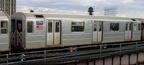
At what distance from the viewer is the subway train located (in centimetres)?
1560

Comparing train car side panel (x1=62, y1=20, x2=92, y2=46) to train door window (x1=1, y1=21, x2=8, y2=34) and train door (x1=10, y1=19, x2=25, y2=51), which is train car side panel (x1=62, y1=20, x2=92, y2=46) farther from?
train door window (x1=1, y1=21, x2=8, y2=34)

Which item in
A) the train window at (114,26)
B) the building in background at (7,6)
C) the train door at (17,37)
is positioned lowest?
the train door at (17,37)

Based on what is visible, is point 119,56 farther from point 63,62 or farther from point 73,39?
point 63,62

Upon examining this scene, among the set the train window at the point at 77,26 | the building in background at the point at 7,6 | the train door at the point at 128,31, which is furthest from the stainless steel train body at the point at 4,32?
the building in background at the point at 7,6

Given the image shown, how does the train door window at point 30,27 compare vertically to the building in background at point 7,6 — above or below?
below

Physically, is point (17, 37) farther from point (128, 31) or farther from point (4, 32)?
point (128, 31)

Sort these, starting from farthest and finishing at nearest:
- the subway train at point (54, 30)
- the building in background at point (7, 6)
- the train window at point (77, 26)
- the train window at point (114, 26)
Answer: the building in background at point (7, 6) < the train window at point (114, 26) < the train window at point (77, 26) < the subway train at point (54, 30)

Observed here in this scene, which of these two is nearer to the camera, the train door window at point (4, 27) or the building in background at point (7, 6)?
the train door window at point (4, 27)

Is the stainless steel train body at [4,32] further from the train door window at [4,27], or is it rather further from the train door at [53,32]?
the train door at [53,32]

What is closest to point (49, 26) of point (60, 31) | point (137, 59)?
point (60, 31)

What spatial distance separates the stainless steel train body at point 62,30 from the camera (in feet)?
52.0

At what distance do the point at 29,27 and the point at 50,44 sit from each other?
2.36 m

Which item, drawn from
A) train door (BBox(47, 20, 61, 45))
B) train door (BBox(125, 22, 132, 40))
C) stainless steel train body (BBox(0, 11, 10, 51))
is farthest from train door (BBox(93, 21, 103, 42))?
stainless steel train body (BBox(0, 11, 10, 51))

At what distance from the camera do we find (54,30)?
56.4 ft
